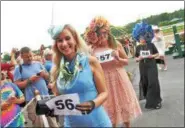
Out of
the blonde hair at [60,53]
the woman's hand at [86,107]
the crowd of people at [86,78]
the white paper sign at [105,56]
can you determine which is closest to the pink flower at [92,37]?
the crowd of people at [86,78]

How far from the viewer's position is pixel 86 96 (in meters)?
3.44

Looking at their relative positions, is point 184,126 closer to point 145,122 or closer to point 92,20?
point 145,122

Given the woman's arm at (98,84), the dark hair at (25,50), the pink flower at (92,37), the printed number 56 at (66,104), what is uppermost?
the pink flower at (92,37)

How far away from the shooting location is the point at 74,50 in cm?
361

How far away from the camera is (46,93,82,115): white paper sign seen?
132 inches

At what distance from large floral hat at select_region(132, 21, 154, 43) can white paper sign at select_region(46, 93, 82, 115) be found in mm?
5227

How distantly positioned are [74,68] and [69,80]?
0.12m

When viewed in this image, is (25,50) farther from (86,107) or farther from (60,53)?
(86,107)

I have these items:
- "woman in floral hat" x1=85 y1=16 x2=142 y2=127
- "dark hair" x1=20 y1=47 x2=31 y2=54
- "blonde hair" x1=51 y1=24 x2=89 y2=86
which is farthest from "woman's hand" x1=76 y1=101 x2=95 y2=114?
"dark hair" x1=20 y1=47 x2=31 y2=54

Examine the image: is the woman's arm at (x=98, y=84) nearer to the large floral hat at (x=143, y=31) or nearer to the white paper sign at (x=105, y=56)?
the white paper sign at (x=105, y=56)

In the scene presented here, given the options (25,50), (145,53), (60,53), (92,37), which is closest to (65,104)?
(60,53)

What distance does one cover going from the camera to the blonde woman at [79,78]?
3420mm

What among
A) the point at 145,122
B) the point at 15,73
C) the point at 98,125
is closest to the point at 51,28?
the point at 98,125

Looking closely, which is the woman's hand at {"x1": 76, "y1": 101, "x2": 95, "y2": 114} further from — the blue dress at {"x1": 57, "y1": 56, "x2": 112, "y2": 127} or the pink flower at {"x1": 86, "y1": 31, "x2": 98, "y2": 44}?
the pink flower at {"x1": 86, "y1": 31, "x2": 98, "y2": 44}
